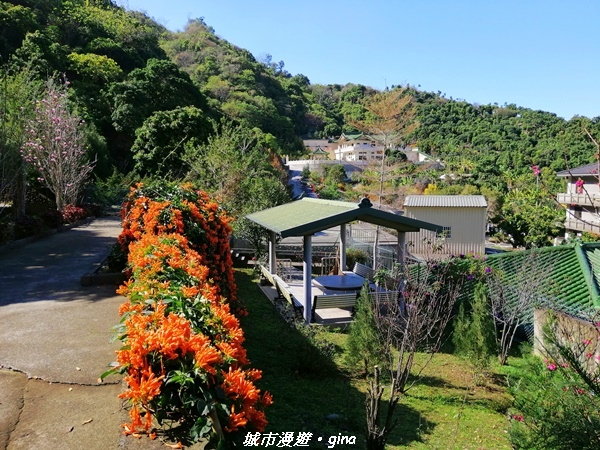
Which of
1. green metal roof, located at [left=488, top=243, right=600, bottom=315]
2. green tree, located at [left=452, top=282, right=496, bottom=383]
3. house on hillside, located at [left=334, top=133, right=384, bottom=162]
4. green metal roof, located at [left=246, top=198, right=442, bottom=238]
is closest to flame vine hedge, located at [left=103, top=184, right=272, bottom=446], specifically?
green metal roof, located at [left=246, top=198, right=442, bottom=238]

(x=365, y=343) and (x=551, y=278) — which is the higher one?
(x=551, y=278)

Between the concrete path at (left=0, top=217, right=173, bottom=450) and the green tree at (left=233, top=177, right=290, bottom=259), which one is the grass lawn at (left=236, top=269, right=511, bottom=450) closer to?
the concrete path at (left=0, top=217, right=173, bottom=450)

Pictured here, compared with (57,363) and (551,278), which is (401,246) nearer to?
(551,278)

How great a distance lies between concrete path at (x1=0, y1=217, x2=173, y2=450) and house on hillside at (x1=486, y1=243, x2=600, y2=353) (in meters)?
7.86

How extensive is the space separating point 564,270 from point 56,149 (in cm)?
1793

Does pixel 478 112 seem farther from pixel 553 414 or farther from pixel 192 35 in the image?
pixel 553 414

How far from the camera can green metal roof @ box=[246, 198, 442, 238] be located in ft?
30.7

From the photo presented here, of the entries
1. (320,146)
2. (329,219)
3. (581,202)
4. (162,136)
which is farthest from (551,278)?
(320,146)

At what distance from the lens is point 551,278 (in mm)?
10320

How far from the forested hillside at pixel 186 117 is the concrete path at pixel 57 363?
3.54m

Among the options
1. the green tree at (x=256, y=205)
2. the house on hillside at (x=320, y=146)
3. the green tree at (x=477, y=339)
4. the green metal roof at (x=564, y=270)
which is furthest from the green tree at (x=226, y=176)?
the house on hillside at (x=320, y=146)

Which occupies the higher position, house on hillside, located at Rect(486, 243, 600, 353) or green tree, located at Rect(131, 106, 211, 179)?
green tree, located at Rect(131, 106, 211, 179)

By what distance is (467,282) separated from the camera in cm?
1101

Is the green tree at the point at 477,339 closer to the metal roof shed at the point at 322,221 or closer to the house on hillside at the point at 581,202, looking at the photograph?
the metal roof shed at the point at 322,221
